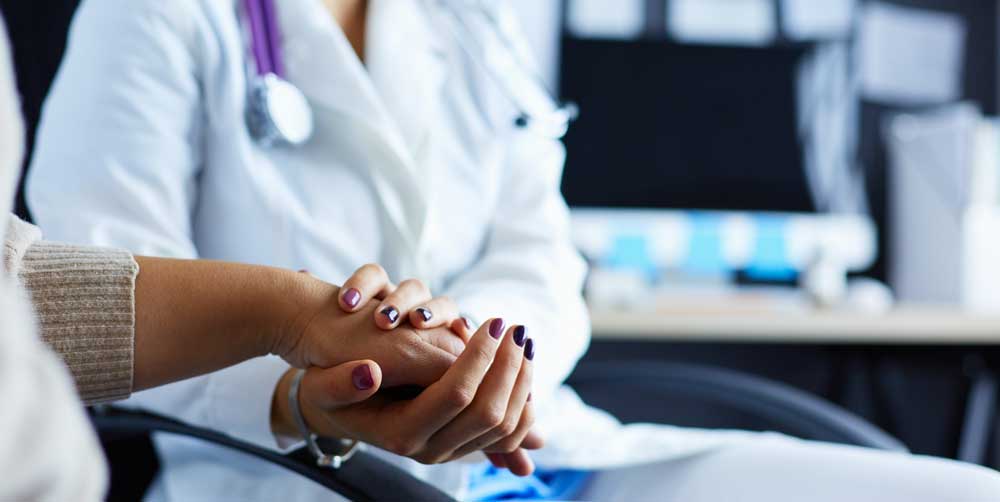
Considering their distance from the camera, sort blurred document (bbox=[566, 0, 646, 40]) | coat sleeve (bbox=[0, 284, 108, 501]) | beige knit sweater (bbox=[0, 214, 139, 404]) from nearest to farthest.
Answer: coat sleeve (bbox=[0, 284, 108, 501]), beige knit sweater (bbox=[0, 214, 139, 404]), blurred document (bbox=[566, 0, 646, 40])

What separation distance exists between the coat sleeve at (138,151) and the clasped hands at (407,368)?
0.16 m

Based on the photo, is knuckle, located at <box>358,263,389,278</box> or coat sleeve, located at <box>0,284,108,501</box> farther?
knuckle, located at <box>358,263,389,278</box>

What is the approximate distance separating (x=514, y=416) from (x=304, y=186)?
37 cm

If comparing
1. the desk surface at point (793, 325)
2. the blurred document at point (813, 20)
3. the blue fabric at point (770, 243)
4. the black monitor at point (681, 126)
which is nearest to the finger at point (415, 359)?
the desk surface at point (793, 325)

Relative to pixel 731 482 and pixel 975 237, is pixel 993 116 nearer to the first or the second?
pixel 975 237

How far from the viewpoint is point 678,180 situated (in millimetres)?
2053

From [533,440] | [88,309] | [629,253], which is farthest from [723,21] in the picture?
[88,309]

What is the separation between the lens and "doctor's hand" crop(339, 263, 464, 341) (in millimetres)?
668

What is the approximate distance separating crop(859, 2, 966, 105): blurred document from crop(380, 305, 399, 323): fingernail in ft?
6.54

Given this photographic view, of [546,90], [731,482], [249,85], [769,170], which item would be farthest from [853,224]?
[249,85]

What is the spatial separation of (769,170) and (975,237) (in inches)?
17.5

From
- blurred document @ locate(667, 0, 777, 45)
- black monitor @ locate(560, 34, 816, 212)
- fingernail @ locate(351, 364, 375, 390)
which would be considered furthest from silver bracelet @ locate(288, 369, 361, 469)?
blurred document @ locate(667, 0, 777, 45)

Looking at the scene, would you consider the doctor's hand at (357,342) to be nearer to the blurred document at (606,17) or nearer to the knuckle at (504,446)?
the knuckle at (504,446)

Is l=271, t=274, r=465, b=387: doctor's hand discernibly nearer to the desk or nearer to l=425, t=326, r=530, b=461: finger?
l=425, t=326, r=530, b=461: finger
